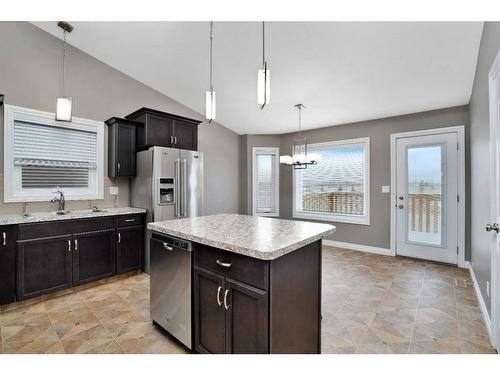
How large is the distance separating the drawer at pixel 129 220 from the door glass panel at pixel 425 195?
4.27m

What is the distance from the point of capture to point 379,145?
447 centimetres

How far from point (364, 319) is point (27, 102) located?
14.9ft

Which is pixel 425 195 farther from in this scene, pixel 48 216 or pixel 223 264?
pixel 48 216

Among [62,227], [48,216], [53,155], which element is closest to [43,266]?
[62,227]

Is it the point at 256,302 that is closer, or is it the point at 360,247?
the point at 256,302

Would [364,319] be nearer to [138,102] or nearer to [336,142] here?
[336,142]

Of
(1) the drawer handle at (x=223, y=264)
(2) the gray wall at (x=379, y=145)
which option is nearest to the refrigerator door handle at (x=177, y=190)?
(1) the drawer handle at (x=223, y=264)

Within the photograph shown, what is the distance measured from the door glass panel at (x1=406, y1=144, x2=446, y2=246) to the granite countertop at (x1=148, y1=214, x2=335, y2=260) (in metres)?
3.04

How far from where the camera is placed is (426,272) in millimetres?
3547

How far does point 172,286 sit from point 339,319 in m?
1.57

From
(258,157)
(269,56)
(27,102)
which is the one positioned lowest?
(258,157)
